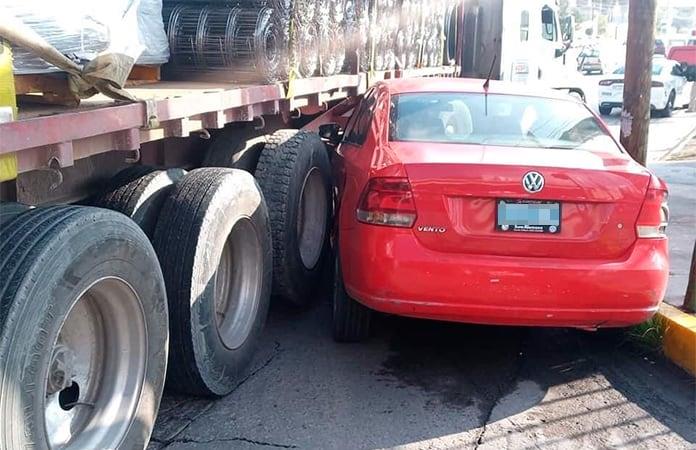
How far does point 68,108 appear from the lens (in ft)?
10.8

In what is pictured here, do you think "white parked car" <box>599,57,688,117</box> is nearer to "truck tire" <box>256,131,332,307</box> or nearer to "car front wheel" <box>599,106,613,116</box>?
"car front wheel" <box>599,106,613,116</box>

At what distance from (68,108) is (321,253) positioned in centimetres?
311

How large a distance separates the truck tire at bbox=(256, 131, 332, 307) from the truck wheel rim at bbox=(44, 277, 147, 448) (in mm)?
1984

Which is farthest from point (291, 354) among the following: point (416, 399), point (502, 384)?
point (502, 384)

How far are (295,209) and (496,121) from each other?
145cm

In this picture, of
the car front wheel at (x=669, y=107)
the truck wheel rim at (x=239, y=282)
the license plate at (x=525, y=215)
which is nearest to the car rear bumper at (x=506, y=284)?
the license plate at (x=525, y=215)

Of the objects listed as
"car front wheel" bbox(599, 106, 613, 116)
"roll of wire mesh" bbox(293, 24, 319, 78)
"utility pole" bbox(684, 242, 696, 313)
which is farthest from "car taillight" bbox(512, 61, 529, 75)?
"car front wheel" bbox(599, 106, 613, 116)

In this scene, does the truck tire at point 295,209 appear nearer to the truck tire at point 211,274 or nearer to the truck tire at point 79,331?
the truck tire at point 211,274

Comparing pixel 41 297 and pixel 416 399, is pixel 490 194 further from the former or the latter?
pixel 41 297

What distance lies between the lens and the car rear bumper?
13.6 feet

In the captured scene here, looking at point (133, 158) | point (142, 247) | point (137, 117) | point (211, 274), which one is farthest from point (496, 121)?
point (142, 247)

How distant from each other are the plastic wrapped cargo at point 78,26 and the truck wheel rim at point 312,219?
7.23 feet

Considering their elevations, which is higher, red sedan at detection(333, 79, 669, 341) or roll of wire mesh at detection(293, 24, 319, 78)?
roll of wire mesh at detection(293, 24, 319, 78)

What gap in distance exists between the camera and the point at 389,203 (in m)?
4.26
